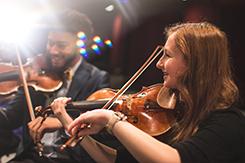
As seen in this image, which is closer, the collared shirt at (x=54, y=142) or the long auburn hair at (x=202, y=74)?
the long auburn hair at (x=202, y=74)

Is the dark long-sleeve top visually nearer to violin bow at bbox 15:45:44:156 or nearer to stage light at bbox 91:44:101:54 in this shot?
violin bow at bbox 15:45:44:156

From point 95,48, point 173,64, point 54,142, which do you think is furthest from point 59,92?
point 95,48

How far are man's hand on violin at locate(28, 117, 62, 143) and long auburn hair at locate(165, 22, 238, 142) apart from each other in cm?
58

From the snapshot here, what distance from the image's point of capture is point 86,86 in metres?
1.58

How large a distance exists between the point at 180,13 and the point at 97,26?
100 centimetres

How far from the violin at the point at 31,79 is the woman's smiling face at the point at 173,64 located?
67cm

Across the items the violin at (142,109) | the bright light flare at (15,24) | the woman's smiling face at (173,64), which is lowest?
the violin at (142,109)

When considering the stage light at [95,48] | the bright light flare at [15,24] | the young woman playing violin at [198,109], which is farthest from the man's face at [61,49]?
the stage light at [95,48]

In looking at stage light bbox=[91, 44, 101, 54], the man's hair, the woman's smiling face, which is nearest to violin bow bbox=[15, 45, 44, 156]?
the man's hair

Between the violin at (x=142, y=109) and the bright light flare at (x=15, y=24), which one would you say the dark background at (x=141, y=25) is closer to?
the bright light flare at (x=15, y=24)

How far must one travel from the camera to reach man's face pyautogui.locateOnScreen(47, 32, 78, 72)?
5.48ft

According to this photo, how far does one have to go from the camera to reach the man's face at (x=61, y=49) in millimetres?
1671

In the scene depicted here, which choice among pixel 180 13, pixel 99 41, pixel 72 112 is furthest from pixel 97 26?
pixel 72 112

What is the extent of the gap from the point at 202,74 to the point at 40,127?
2.31 ft
